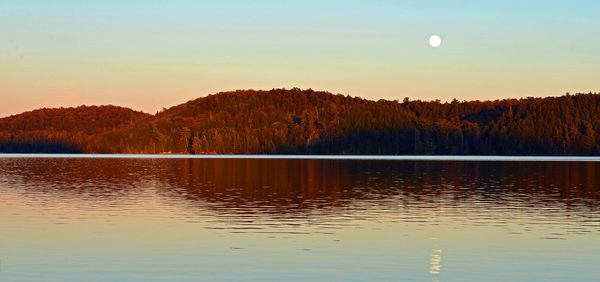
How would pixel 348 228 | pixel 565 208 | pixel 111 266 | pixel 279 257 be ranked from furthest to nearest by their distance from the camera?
pixel 565 208 → pixel 348 228 → pixel 279 257 → pixel 111 266

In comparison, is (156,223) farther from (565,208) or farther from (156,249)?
(565,208)

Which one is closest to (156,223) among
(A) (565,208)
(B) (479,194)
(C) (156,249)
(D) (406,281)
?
(C) (156,249)

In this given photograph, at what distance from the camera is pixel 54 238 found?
3478 cm

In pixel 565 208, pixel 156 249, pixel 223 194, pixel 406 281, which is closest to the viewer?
pixel 406 281

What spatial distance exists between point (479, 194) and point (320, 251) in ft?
118

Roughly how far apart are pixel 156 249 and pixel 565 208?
1171 inches

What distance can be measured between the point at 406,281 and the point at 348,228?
14.2 meters

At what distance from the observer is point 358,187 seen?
7444 centimetres

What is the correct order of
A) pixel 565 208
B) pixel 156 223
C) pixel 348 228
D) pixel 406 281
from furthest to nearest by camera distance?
pixel 565 208, pixel 156 223, pixel 348 228, pixel 406 281

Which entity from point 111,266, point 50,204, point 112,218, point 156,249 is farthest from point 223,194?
point 111,266

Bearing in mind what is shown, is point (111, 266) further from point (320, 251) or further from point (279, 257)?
point (320, 251)

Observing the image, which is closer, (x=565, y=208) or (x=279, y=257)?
(x=279, y=257)

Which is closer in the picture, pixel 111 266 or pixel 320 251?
pixel 111 266

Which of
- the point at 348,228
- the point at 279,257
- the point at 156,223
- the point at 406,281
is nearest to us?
the point at 406,281
